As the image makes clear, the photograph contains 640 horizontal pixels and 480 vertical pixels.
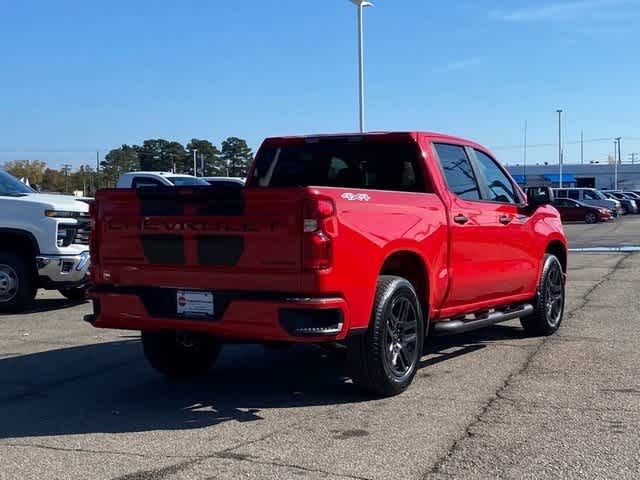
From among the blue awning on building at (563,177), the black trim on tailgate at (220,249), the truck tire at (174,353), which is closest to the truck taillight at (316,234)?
the black trim on tailgate at (220,249)

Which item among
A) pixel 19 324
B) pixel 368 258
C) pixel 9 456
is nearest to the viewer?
pixel 9 456

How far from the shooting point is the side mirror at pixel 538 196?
886 cm

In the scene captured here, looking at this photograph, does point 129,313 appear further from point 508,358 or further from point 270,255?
point 508,358

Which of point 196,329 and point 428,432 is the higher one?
point 196,329

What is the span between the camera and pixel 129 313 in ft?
20.5

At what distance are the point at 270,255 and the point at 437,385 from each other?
79.5 inches

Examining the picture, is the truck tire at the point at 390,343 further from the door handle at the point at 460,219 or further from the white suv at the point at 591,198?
the white suv at the point at 591,198

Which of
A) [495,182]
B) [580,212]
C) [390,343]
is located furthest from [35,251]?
[580,212]

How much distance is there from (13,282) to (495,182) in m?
6.46

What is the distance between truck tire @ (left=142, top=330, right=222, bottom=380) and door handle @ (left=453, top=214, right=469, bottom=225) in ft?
7.48

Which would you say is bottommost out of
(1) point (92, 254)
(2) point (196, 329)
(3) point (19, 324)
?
(3) point (19, 324)

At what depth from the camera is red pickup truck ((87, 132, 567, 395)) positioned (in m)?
→ 5.58

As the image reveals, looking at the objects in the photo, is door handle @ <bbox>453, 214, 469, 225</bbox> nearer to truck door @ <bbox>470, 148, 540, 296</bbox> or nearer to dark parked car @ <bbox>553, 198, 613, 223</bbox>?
truck door @ <bbox>470, 148, 540, 296</bbox>

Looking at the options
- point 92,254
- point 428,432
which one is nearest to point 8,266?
point 92,254
